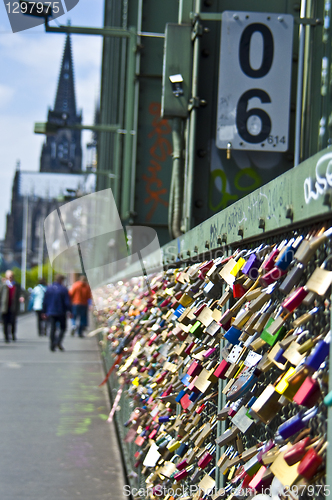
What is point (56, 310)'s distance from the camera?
50.6 feet

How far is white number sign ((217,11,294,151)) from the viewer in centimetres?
519

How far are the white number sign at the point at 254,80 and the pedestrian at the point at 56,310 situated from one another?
33.9ft

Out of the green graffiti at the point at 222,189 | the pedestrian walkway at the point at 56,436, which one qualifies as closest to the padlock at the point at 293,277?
the pedestrian walkway at the point at 56,436

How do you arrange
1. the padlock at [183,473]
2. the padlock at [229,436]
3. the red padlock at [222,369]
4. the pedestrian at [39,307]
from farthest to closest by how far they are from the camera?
the pedestrian at [39,307] < the padlock at [183,473] < the red padlock at [222,369] < the padlock at [229,436]

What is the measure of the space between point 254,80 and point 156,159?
5.55 metres

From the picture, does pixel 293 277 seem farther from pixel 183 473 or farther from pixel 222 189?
pixel 222 189

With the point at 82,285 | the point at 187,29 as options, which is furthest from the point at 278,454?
the point at 82,285

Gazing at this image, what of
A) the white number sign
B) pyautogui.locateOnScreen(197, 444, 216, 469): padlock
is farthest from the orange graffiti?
pyautogui.locateOnScreen(197, 444, 216, 469): padlock

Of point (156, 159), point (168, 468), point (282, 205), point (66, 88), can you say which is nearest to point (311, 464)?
point (282, 205)

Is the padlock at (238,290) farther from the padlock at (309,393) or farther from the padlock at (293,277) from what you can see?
the padlock at (309,393)

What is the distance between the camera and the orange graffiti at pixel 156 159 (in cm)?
1057

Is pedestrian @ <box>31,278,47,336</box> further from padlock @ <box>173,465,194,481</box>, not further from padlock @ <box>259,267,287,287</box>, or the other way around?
padlock @ <box>259,267,287,287</box>

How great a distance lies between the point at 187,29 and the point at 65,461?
3606mm

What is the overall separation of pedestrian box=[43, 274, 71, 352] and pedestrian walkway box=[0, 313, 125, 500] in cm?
319
